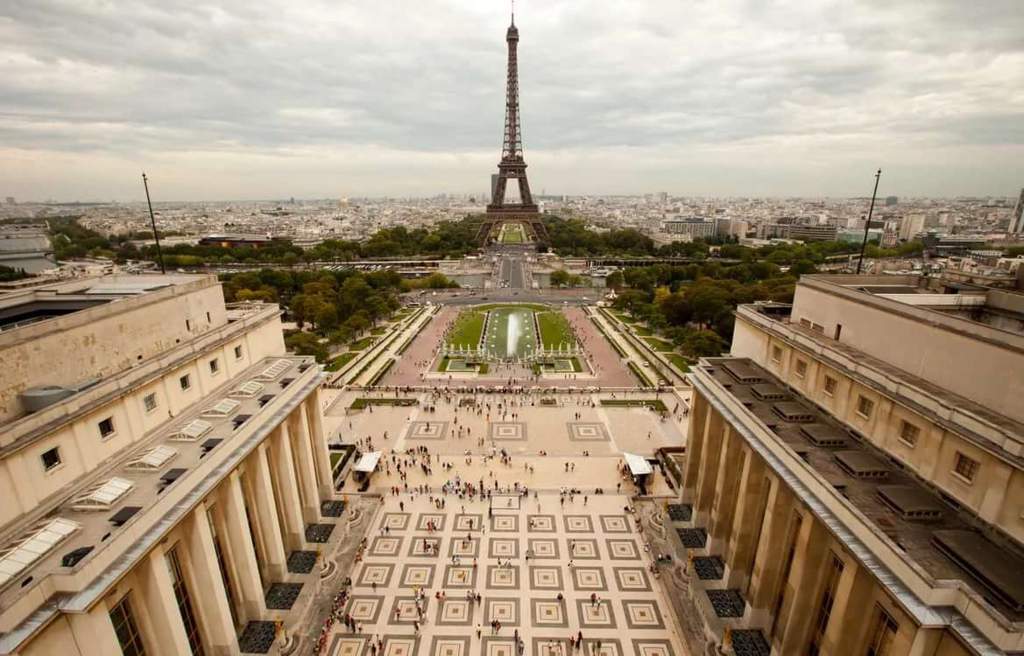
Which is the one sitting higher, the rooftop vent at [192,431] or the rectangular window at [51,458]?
the rectangular window at [51,458]

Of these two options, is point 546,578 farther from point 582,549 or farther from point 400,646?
point 400,646

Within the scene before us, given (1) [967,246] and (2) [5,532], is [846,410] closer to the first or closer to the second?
(2) [5,532]

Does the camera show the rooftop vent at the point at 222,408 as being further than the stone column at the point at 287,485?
No

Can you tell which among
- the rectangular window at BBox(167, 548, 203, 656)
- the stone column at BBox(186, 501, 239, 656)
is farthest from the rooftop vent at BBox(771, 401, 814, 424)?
the rectangular window at BBox(167, 548, 203, 656)

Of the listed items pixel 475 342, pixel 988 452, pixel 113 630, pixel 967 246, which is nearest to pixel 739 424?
pixel 988 452

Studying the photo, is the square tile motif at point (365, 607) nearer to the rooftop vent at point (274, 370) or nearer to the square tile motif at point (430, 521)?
the square tile motif at point (430, 521)

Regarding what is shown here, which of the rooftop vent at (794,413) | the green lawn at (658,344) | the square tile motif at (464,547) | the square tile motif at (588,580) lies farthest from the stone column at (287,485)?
the green lawn at (658,344)

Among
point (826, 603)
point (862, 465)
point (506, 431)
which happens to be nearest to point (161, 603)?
point (826, 603)
